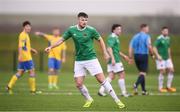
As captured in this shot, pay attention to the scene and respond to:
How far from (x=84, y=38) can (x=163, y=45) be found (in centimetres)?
800

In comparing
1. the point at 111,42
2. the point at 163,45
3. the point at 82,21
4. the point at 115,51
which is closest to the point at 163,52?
the point at 163,45

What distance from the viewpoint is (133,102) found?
1980 cm

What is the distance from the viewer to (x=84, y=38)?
17719 mm

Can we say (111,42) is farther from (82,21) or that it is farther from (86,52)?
(82,21)

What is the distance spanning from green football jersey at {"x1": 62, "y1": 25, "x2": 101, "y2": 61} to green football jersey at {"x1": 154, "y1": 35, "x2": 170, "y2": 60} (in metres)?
7.68

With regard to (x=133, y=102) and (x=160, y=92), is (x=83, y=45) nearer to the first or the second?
(x=133, y=102)

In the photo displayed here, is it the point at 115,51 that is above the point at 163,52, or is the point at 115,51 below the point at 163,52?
above

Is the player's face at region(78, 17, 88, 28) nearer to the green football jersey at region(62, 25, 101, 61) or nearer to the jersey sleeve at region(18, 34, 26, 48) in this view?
the green football jersey at region(62, 25, 101, 61)

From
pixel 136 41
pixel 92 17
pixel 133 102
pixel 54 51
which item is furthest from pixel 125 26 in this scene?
pixel 133 102

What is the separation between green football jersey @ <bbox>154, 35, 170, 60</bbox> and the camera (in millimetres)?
25156

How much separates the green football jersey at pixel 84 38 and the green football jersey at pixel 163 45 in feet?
25.2

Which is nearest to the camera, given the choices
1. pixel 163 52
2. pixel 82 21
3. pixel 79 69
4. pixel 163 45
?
pixel 82 21

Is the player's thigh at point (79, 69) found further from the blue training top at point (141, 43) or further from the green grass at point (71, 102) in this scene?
the blue training top at point (141, 43)

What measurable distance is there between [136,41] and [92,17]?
2318cm
